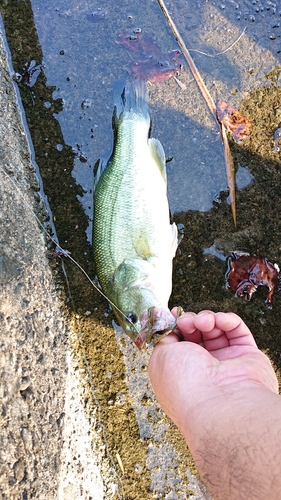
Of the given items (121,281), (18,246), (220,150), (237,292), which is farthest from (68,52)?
(237,292)

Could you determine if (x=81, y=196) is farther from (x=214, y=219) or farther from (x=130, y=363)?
(x=130, y=363)

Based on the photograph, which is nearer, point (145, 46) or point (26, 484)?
point (26, 484)

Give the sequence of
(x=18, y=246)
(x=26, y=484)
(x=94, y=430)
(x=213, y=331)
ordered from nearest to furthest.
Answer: (x=26, y=484) < (x=213, y=331) < (x=18, y=246) < (x=94, y=430)

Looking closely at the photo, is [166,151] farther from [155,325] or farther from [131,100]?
[155,325]

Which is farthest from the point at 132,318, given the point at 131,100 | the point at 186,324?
the point at 131,100

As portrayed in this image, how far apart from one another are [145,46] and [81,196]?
140 centimetres

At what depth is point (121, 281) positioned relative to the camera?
2.83 metres

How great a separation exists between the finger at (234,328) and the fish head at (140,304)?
33 centimetres

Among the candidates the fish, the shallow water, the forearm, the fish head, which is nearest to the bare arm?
the forearm

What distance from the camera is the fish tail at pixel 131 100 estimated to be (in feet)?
10.5

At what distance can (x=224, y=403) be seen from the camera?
2.05m

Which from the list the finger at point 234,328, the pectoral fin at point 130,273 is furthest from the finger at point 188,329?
the pectoral fin at point 130,273

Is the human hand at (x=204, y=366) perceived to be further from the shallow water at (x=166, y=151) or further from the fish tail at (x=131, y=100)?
the fish tail at (x=131, y=100)

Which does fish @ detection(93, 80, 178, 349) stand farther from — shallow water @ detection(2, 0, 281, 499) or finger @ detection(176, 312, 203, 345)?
shallow water @ detection(2, 0, 281, 499)
